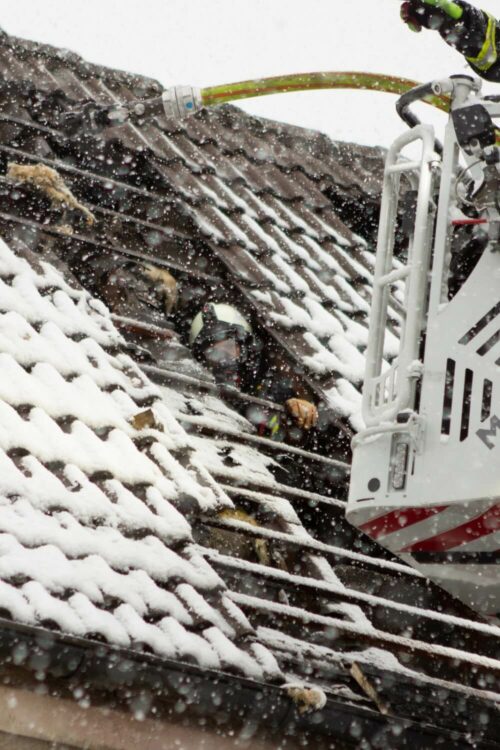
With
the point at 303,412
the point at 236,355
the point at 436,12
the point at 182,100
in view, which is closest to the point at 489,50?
the point at 436,12

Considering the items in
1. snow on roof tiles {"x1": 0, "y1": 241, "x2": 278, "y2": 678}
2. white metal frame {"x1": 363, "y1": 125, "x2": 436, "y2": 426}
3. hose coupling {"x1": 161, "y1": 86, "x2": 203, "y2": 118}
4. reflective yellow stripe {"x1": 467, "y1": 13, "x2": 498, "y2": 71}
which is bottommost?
snow on roof tiles {"x1": 0, "y1": 241, "x2": 278, "y2": 678}

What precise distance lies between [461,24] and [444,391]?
5.25ft

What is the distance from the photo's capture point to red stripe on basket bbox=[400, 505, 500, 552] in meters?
4.31

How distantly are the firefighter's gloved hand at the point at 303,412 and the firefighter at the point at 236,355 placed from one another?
0.57ft

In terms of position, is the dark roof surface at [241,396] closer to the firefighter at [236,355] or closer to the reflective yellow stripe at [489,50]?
the firefighter at [236,355]

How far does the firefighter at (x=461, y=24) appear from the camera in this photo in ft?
15.3

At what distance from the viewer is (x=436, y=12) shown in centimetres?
467

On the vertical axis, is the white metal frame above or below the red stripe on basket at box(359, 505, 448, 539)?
above

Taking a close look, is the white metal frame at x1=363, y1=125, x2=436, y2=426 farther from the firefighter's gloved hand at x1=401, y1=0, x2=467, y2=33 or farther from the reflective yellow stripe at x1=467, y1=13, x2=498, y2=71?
the firefighter's gloved hand at x1=401, y1=0, x2=467, y2=33

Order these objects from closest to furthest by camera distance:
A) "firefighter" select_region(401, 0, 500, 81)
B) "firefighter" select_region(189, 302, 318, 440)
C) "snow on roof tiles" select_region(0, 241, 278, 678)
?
"snow on roof tiles" select_region(0, 241, 278, 678) → "firefighter" select_region(401, 0, 500, 81) → "firefighter" select_region(189, 302, 318, 440)

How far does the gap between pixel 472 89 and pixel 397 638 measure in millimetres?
2581

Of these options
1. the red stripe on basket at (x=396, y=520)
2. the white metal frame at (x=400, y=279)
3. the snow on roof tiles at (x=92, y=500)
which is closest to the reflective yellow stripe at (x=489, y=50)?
the white metal frame at (x=400, y=279)

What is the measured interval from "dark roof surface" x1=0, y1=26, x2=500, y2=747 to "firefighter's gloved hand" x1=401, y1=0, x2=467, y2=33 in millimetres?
1662

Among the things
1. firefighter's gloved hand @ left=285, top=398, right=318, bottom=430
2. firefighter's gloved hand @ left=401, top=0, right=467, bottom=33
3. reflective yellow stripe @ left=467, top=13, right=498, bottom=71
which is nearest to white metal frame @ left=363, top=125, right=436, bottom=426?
reflective yellow stripe @ left=467, top=13, right=498, bottom=71
